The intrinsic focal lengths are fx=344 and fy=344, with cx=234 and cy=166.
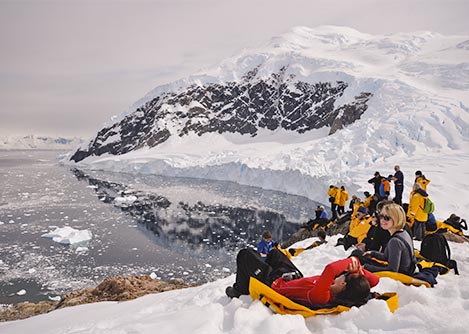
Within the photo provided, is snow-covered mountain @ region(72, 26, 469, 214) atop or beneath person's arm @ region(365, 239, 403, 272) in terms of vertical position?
atop

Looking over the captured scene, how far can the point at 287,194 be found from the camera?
32.7m

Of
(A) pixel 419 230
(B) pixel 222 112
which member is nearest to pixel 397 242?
(A) pixel 419 230

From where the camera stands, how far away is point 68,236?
16.0 metres

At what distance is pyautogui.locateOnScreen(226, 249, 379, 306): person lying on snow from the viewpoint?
3059 mm

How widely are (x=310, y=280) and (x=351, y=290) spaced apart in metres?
0.40

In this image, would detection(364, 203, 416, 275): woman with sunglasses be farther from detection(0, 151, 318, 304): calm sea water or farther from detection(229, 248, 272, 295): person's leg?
detection(0, 151, 318, 304): calm sea water

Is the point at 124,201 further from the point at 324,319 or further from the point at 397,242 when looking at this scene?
the point at 324,319

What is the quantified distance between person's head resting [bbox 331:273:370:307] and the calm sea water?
9.94 m

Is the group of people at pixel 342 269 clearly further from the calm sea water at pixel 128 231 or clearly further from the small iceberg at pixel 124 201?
the small iceberg at pixel 124 201

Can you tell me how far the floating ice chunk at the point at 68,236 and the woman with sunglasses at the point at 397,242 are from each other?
1505 cm

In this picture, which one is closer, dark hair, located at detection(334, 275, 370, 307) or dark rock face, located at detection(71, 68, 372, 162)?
dark hair, located at detection(334, 275, 370, 307)

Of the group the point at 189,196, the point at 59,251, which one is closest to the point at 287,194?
the point at 189,196

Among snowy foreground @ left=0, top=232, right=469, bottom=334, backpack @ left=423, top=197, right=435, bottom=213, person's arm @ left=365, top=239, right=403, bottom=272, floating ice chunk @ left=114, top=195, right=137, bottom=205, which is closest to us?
snowy foreground @ left=0, top=232, right=469, bottom=334

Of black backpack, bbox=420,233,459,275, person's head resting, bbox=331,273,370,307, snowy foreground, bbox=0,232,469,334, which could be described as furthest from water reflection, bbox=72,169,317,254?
person's head resting, bbox=331,273,370,307
